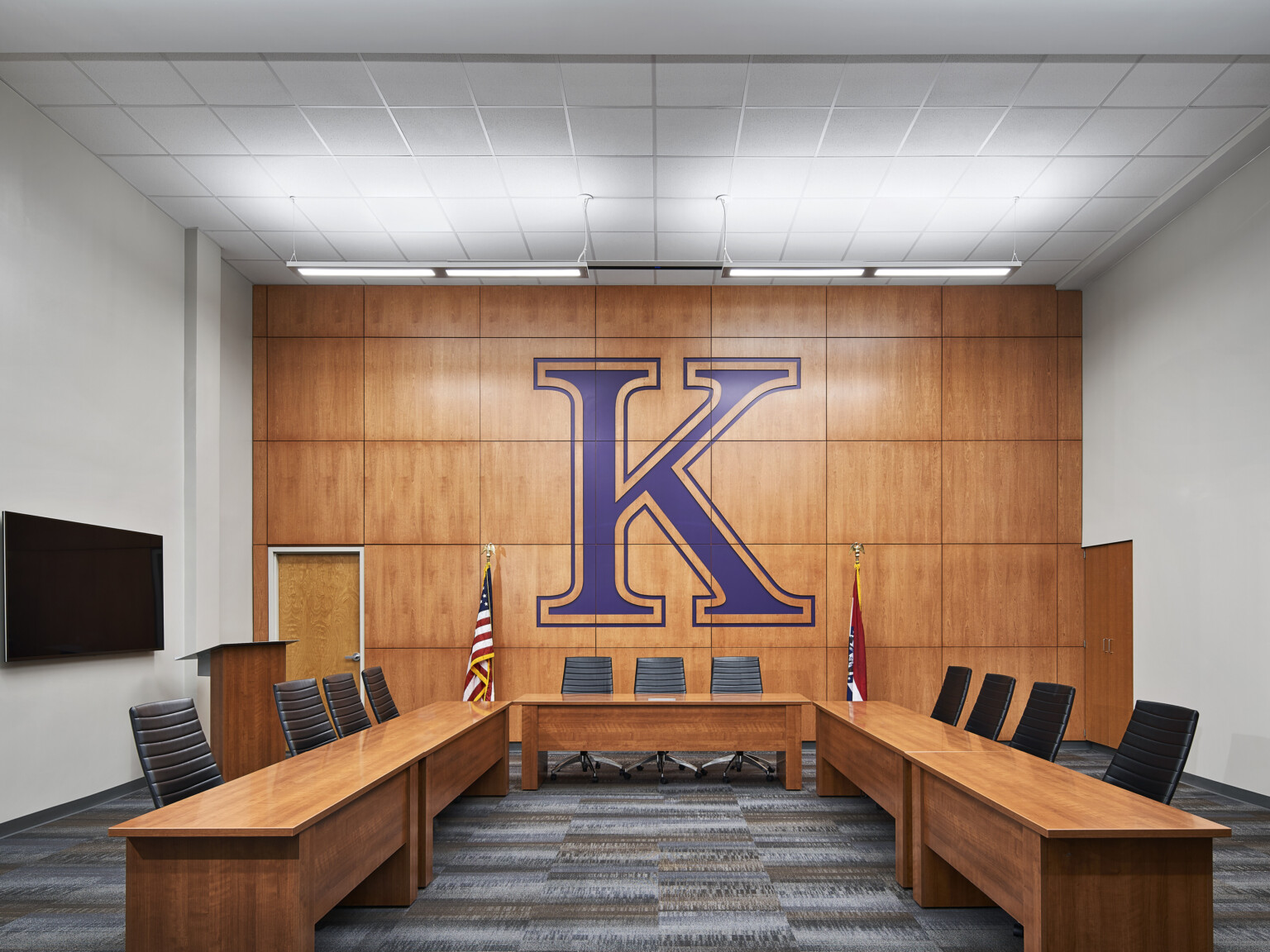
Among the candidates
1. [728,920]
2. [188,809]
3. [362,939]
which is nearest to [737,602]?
[728,920]

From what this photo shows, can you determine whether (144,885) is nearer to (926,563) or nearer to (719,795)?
(719,795)

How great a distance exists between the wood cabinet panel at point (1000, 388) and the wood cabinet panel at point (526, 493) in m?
3.78

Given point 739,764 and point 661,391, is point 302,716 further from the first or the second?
point 661,391

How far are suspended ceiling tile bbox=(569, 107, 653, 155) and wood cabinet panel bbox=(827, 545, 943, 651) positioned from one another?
172 inches

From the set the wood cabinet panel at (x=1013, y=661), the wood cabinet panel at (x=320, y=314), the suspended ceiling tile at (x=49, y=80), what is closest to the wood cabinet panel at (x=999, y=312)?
the wood cabinet panel at (x=1013, y=661)

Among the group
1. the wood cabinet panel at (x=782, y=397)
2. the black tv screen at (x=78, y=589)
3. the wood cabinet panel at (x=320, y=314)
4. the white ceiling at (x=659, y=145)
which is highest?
the white ceiling at (x=659, y=145)

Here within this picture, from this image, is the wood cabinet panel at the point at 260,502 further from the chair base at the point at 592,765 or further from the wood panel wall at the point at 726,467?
the chair base at the point at 592,765

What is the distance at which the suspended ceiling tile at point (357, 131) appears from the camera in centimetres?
568

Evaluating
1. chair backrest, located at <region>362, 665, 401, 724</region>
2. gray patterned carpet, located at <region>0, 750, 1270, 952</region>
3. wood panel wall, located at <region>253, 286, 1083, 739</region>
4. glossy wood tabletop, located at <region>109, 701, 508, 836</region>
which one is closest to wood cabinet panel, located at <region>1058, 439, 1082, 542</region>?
wood panel wall, located at <region>253, 286, 1083, 739</region>

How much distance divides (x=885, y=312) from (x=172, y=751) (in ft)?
23.9

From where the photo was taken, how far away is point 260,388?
29.1ft

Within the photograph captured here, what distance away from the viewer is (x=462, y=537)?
8.80m

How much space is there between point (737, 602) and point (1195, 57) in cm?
554

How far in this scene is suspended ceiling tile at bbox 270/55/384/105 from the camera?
16.7 feet
